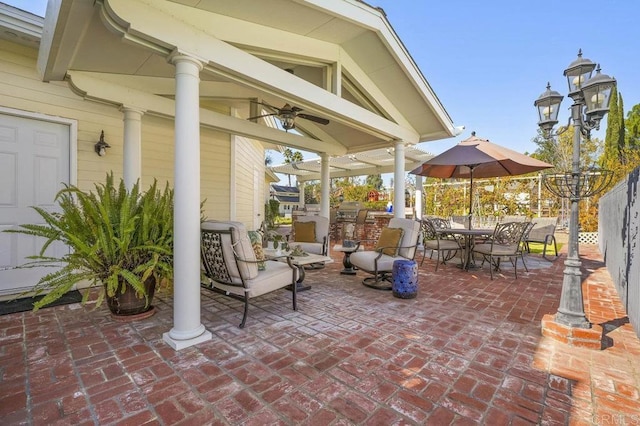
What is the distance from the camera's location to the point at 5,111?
3.77 meters

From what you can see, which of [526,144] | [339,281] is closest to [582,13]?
[339,281]

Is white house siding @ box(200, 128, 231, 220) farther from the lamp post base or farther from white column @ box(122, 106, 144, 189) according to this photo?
the lamp post base

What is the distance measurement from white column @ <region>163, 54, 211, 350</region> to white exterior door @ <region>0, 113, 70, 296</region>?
9.28 ft

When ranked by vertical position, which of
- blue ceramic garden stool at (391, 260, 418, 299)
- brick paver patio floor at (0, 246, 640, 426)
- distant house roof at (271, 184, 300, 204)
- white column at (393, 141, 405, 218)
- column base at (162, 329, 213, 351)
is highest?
distant house roof at (271, 184, 300, 204)

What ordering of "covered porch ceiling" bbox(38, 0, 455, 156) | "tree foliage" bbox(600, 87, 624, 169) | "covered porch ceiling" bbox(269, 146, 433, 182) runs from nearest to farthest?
1. "covered porch ceiling" bbox(38, 0, 455, 156)
2. "covered porch ceiling" bbox(269, 146, 433, 182)
3. "tree foliage" bbox(600, 87, 624, 169)

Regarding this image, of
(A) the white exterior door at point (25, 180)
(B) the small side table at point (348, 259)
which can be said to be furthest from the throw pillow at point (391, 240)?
Answer: (A) the white exterior door at point (25, 180)

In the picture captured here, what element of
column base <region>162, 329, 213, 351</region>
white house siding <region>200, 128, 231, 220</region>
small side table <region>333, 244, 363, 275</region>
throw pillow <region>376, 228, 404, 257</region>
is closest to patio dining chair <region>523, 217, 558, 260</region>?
throw pillow <region>376, 228, 404, 257</region>

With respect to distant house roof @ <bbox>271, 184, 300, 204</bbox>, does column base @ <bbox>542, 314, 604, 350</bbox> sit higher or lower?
lower

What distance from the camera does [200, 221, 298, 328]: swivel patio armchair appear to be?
312 centimetres

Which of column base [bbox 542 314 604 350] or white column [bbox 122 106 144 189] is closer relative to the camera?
column base [bbox 542 314 604 350]

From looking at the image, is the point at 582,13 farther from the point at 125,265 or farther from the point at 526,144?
the point at 526,144

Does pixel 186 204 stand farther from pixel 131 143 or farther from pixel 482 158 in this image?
pixel 482 158

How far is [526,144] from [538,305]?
23.3 metres

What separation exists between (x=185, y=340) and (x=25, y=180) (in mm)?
3400
